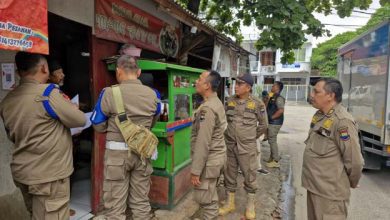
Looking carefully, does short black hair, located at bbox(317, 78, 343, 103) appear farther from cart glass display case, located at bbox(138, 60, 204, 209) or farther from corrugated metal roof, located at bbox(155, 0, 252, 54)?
corrugated metal roof, located at bbox(155, 0, 252, 54)

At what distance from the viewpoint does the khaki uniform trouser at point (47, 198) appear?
2195mm

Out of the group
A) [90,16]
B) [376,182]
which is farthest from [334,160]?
[376,182]

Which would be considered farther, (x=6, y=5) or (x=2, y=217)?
(x=2, y=217)

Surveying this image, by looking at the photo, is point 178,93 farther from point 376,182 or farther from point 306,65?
point 306,65

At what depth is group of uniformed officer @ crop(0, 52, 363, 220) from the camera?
2.16 meters

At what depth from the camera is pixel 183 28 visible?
6238 millimetres

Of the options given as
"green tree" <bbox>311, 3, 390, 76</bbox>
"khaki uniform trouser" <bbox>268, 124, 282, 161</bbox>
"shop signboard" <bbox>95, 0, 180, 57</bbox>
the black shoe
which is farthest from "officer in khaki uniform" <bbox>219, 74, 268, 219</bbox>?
"green tree" <bbox>311, 3, 390, 76</bbox>

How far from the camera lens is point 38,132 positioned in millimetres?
2139

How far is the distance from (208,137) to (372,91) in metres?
4.63

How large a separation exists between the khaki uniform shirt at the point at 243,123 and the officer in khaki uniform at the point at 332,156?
3.82 feet

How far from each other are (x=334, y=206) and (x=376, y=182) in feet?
13.4

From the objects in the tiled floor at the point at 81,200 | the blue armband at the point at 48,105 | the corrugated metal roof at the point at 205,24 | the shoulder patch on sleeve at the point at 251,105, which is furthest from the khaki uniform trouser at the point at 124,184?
the corrugated metal roof at the point at 205,24

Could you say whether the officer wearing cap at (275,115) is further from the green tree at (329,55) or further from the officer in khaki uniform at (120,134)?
the green tree at (329,55)

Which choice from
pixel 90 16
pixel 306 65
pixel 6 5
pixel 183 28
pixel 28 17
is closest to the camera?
pixel 6 5
